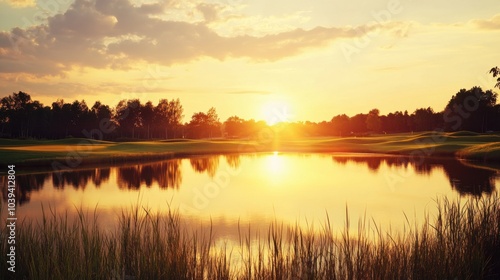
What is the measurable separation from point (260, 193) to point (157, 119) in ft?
385

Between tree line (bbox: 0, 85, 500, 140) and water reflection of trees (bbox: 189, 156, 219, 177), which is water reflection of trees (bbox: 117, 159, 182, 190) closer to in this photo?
water reflection of trees (bbox: 189, 156, 219, 177)

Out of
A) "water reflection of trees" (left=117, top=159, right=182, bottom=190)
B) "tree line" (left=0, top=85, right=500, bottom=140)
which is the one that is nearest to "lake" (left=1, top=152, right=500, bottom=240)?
"water reflection of trees" (left=117, top=159, right=182, bottom=190)

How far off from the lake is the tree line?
8021 centimetres

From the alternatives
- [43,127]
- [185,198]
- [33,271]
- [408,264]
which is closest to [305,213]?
[185,198]

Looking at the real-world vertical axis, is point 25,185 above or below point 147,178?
above

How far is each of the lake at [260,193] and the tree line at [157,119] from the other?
8021cm

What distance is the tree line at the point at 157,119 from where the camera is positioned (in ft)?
350

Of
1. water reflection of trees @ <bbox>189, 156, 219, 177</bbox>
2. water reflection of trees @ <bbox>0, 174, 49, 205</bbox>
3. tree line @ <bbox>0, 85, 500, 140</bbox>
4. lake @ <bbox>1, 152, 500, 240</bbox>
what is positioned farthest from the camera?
tree line @ <bbox>0, 85, 500, 140</bbox>

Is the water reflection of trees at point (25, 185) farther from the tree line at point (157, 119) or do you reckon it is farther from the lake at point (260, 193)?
the tree line at point (157, 119)

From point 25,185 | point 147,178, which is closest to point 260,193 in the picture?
point 147,178

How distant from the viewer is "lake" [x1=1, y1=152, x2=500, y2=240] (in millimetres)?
16734

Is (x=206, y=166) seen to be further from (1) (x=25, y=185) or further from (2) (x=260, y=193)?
(1) (x=25, y=185)

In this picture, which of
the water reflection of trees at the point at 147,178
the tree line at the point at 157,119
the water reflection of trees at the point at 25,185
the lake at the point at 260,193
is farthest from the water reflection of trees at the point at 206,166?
the tree line at the point at 157,119

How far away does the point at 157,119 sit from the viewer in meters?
136
